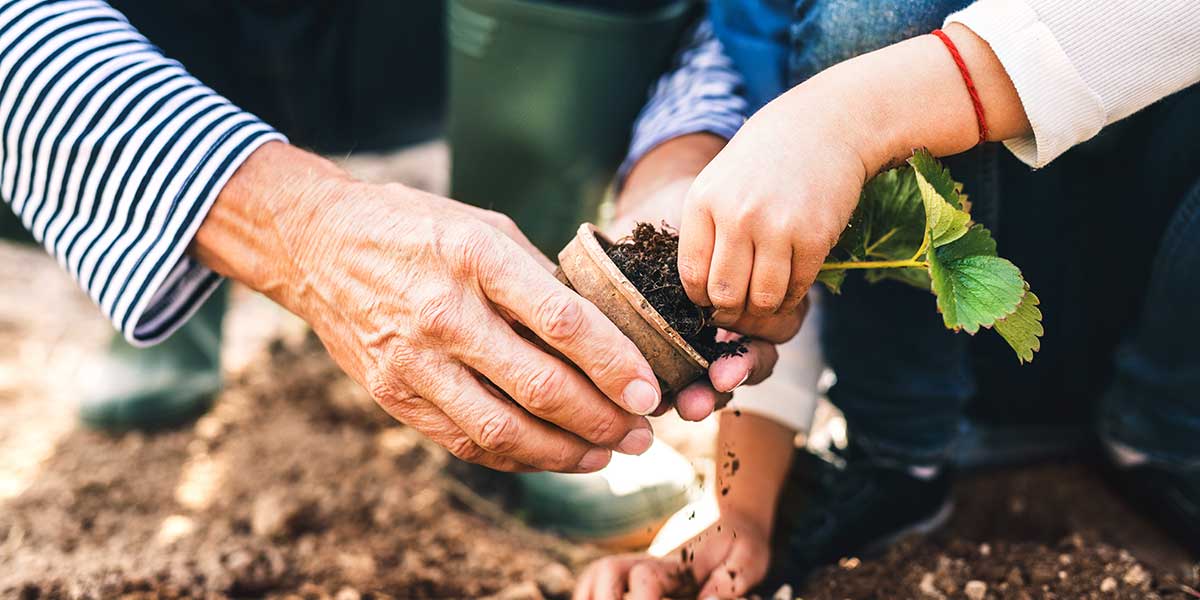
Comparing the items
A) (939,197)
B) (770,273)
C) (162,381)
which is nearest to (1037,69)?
(939,197)

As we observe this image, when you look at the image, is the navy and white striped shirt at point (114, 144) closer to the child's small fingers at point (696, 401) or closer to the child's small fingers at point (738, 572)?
the child's small fingers at point (696, 401)

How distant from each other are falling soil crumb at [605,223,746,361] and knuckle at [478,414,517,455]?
260 mm

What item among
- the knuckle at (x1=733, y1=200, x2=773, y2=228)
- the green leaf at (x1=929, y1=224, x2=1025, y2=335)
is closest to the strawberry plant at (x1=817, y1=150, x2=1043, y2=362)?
the green leaf at (x1=929, y1=224, x2=1025, y2=335)

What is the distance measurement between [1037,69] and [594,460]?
0.81m

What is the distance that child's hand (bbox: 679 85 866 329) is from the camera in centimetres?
108

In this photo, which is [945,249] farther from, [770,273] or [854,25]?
[854,25]

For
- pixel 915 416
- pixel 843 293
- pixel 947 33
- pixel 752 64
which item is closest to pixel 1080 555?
pixel 915 416

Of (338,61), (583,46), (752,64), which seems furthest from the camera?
(338,61)

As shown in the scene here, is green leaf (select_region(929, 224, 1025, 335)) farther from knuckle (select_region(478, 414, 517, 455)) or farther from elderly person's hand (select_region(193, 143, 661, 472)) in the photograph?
knuckle (select_region(478, 414, 517, 455))

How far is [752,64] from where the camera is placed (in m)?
1.68

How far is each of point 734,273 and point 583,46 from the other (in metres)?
1.21

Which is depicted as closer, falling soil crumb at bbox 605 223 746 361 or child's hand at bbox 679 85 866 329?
child's hand at bbox 679 85 866 329

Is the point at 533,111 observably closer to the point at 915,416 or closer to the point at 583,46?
the point at 583,46

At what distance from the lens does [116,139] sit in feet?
4.66
